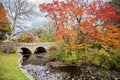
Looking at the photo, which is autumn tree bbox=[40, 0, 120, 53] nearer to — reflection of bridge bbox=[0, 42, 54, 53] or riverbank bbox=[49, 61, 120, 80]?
riverbank bbox=[49, 61, 120, 80]

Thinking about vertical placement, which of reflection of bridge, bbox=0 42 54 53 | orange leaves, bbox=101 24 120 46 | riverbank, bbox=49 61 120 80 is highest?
orange leaves, bbox=101 24 120 46

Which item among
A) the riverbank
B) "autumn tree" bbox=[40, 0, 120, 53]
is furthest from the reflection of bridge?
the riverbank

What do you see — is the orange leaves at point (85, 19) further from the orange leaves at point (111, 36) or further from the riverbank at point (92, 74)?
the riverbank at point (92, 74)

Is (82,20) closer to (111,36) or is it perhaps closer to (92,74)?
(111,36)

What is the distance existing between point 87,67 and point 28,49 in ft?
77.2

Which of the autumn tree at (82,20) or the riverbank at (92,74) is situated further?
the autumn tree at (82,20)

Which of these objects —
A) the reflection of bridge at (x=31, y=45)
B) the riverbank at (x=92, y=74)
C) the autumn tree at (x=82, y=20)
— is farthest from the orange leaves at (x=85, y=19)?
the reflection of bridge at (x=31, y=45)

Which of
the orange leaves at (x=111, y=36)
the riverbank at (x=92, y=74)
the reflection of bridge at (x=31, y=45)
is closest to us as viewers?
the riverbank at (x=92, y=74)

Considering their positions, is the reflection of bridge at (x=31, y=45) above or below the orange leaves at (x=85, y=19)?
below

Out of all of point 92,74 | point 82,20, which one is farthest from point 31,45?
point 92,74

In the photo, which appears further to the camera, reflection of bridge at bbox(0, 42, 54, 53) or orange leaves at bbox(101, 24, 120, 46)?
reflection of bridge at bbox(0, 42, 54, 53)

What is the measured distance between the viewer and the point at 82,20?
25031mm

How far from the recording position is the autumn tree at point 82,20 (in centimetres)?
2330

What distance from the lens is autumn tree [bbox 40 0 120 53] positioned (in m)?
23.3
